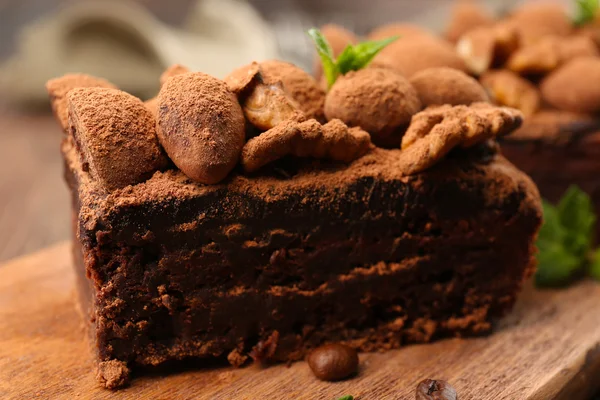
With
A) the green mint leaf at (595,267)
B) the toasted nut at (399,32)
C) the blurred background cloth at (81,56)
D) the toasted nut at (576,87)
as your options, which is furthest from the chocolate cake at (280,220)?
the blurred background cloth at (81,56)

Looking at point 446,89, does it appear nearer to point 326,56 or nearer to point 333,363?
point 326,56

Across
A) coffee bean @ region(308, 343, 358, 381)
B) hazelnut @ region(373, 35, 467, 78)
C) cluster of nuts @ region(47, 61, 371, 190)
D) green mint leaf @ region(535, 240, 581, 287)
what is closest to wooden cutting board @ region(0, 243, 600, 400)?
coffee bean @ region(308, 343, 358, 381)

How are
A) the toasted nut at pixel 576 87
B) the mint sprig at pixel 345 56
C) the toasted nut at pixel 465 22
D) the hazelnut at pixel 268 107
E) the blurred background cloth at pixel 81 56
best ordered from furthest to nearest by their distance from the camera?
1. the blurred background cloth at pixel 81 56
2. the toasted nut at pixel 465 22
3. the toasted nut at pixel 576 87
4. the mint sprig at pixel 345 56
5. the hazelnut at pixel 268 107

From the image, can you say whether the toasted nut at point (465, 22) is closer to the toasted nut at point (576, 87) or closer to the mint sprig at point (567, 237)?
the toasted nut at point (576, 87)

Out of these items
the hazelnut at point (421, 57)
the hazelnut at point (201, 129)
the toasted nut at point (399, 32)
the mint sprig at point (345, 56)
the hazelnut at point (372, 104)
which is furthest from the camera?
the toasted nut at point (399, 32)

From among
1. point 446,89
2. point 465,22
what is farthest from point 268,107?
point 465,22

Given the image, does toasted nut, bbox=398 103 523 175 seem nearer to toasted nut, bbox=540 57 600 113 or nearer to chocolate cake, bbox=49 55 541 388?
chocolate cake, bbox=49 55 541 388

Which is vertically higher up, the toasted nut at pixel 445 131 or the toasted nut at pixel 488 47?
the toasted nut at pixel 488 47

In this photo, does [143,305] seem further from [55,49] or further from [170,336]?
[55,49]
